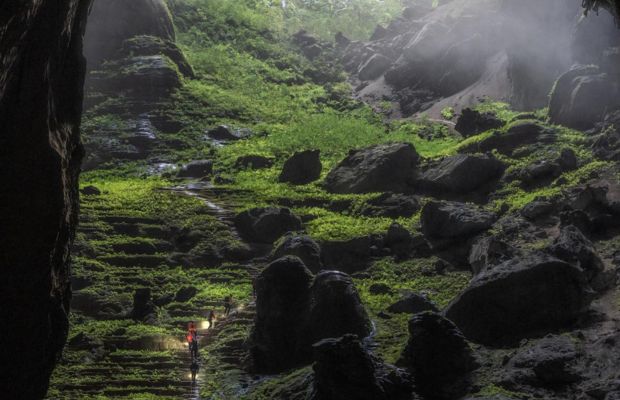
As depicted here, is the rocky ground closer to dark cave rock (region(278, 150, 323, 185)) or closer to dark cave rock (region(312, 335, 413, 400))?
dark cave rock (region(312, 335, 413, 400))

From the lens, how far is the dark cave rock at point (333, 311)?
2386 centimetres

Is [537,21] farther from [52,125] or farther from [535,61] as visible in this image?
[52,125]

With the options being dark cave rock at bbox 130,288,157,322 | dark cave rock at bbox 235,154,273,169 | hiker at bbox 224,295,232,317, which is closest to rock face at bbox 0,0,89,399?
dark cave rock at bbox 130,288,157,322

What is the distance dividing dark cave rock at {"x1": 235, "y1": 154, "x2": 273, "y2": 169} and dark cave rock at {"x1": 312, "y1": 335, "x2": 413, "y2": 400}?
39.4 m

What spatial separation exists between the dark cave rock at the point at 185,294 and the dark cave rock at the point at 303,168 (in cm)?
2109

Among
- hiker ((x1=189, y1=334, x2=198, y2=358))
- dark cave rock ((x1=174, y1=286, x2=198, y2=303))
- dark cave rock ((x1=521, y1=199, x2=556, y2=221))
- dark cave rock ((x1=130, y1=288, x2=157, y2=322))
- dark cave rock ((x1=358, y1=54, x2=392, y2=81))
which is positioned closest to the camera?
hiker ((x1=189, y1=334, x2=198, y2=358))

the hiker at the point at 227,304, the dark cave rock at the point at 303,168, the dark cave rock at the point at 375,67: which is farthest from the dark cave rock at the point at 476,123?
the dark cave rock at the point at 375,67

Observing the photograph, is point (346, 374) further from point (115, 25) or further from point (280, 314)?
point (115, 25)

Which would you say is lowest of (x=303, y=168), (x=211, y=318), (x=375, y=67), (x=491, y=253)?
(x=211, y=318)

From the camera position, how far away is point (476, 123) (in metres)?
54.0

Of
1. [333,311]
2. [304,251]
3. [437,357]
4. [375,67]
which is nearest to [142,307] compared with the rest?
[304,251]

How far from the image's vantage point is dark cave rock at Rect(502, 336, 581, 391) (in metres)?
18.8

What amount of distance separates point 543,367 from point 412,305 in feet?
28.2

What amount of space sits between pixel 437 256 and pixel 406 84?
5073cm
